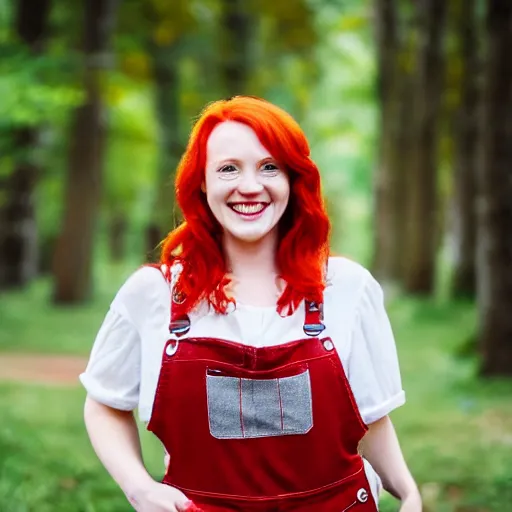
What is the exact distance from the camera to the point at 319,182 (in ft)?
8.37

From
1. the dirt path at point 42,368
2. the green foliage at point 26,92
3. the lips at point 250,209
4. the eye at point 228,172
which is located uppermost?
the green foliage at point 26,92

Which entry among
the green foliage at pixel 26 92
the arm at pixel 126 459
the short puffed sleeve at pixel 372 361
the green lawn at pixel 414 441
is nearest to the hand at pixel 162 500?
the arm at pixel 126 459

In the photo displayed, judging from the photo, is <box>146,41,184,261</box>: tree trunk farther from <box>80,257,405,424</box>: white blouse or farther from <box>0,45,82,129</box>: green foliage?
<box>80,257,405,424</box>: white blouse

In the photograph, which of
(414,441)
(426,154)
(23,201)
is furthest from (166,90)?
(414,441)

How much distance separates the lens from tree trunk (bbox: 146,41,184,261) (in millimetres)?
18609

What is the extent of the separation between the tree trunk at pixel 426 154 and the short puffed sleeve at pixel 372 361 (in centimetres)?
1535

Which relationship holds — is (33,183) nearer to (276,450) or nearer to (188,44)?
(188,44)

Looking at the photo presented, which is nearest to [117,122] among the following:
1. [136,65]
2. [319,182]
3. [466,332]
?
[136,65]

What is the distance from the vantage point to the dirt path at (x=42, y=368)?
10.6m

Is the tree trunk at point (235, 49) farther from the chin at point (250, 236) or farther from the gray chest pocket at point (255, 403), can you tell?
the gray chest pocket at point (255, 403)

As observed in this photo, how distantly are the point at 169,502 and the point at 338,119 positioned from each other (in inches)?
1095

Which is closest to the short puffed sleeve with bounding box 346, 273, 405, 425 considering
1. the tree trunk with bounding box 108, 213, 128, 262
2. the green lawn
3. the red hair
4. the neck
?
the red hair

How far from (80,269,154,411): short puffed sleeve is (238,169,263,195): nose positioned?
32cm

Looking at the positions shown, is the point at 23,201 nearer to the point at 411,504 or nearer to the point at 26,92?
the point at 26,92
